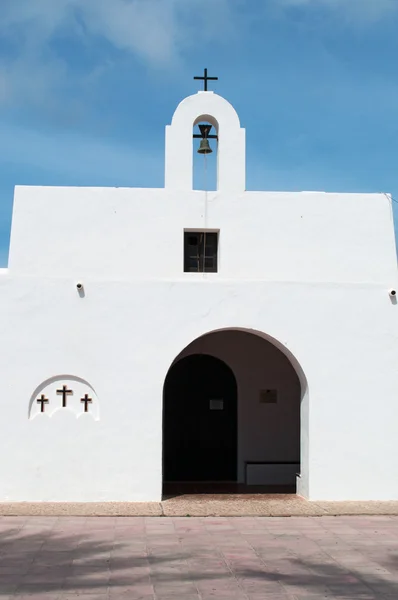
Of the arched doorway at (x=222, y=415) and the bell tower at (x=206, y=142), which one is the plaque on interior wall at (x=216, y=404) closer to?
the arched doorway at (x=222, y=415)

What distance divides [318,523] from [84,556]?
12.4 feet

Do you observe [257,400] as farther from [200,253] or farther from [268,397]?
[200,253]

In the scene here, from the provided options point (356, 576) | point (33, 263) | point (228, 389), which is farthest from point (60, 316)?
point (356, 576)

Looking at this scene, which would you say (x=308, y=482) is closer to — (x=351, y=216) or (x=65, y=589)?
(x=351, y=216)

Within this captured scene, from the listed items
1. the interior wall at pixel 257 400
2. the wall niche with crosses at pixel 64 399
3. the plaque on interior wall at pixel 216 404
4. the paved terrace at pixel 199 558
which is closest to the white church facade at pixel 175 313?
the wall niche with crosses at pixel 64 399

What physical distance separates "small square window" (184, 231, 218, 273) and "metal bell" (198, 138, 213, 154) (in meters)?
1.54

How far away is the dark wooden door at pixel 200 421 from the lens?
15570 millimetres

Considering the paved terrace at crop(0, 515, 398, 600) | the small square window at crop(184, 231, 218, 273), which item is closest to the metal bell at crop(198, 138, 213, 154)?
the small square window at crop(184, 231, 218, 273)

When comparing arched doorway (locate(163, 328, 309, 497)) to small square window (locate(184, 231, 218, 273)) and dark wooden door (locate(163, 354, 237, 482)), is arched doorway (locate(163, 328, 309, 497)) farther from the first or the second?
small square window (locate(184, 231, 218, 273))

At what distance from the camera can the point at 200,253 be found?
45.9 feet

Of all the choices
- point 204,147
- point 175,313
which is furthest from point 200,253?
point 204,147

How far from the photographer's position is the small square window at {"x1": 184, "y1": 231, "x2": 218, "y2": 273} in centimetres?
1390

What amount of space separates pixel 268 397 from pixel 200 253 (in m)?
3.65

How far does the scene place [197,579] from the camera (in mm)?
8406
